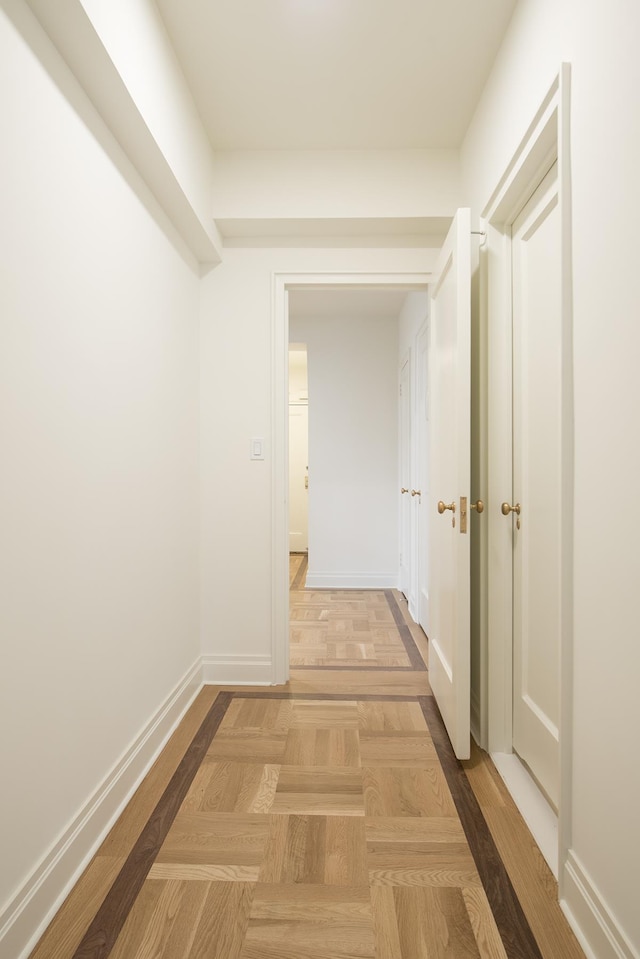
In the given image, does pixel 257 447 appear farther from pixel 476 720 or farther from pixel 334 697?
pixel 476 720

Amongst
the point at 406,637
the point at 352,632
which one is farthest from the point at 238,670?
the point at 406,637

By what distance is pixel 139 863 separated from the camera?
1.39 metres

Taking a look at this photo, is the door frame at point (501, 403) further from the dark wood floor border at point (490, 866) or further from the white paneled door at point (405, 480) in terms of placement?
the white paneled door at point (405, 480)

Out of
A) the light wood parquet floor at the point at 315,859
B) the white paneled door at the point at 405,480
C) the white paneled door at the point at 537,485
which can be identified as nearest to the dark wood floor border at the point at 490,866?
the light wood parquet floor at the point at 315,859

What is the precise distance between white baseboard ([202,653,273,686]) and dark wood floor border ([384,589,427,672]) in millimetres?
797

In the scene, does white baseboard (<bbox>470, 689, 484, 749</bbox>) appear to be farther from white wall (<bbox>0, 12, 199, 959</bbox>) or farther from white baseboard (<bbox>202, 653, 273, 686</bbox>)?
white wall (<bbox>0, 12, 199, 959</bbox>)

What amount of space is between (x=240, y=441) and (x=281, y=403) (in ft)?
0.89

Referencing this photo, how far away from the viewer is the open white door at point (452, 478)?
1.86 meters

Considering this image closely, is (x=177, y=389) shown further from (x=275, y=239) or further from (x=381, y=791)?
(x=381, y=791)

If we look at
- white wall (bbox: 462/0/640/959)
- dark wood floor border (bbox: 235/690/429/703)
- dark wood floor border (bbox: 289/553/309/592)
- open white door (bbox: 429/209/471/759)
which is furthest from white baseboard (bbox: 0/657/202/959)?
dark wood floor border (bbox: 289/553/309/592)

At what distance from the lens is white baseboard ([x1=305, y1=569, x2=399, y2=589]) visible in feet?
15.8

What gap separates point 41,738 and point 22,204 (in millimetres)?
1170

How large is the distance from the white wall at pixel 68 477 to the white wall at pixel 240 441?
59 cm

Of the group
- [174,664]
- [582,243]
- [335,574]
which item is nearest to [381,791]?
[174,664]
